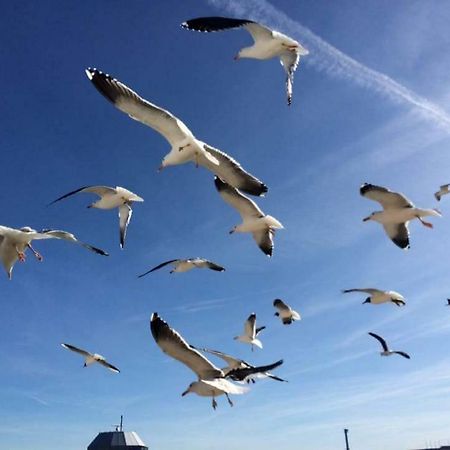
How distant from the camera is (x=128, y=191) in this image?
53.0 feet

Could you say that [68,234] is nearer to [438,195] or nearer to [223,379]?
[223,379]

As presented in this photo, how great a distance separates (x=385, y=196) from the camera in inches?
618

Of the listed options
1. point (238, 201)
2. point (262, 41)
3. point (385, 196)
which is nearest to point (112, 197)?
point (238, 201)

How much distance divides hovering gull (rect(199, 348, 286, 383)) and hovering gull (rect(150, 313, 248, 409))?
262 millimetres

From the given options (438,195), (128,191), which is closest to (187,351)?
(128,191)

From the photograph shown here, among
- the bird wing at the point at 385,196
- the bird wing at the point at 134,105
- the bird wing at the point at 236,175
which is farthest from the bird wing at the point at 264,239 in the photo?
the bird wing at the point at 134,105

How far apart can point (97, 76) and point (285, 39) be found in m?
4.15

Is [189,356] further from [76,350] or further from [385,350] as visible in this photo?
[385,350]

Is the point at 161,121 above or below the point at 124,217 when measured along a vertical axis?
below

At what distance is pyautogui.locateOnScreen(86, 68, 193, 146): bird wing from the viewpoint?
447 inches

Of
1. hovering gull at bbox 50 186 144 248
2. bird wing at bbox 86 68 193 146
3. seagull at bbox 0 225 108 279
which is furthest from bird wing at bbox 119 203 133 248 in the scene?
bird wing at bbox 86 68 193 146

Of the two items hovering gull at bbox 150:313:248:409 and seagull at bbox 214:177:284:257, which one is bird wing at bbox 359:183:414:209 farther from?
hovering gull at bbox 150:313:248:409

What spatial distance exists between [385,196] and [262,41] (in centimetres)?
582

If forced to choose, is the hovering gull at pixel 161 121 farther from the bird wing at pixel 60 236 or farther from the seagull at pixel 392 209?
the seagull at pixel 392 209
